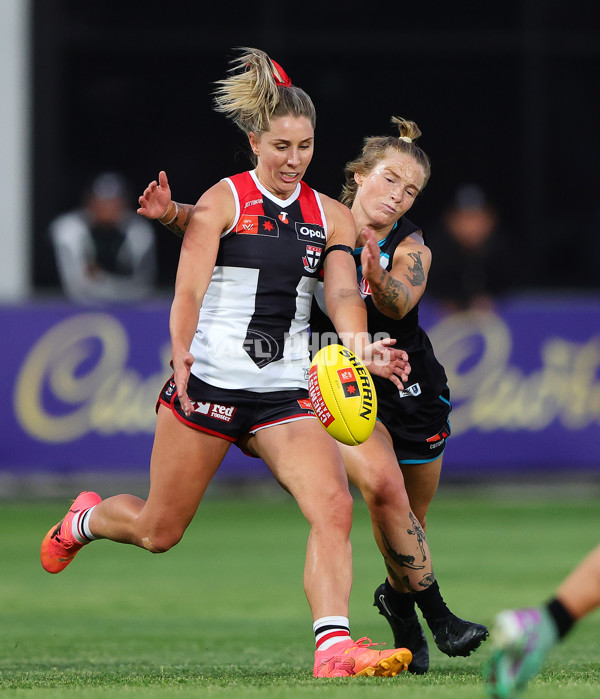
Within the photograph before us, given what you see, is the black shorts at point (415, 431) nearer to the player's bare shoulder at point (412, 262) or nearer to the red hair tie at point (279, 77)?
the player's bare shoulder at point (412, 262)

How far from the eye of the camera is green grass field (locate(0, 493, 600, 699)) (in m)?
5.66

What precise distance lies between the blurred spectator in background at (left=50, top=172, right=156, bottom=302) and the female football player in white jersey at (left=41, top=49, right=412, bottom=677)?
8.85 m

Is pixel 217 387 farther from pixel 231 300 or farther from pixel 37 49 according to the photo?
pixel 37 49

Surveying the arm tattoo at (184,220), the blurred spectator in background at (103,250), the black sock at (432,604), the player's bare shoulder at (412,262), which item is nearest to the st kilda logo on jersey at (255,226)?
the arm tattoo at (184,220)

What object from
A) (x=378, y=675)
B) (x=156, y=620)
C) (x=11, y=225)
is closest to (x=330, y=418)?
(x=378, y=675)

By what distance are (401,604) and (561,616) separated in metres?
2.34

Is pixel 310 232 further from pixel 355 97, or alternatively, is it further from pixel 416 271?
pixel 355 97

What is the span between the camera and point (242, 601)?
9.12m

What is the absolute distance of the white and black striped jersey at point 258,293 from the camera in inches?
240

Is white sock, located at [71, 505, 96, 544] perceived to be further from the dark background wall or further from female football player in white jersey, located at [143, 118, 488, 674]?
the dark background wall

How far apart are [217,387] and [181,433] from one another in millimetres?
250

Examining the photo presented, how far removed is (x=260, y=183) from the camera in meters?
6.23

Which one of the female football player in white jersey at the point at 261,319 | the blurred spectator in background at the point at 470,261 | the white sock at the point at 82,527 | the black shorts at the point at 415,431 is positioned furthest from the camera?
the blurred spectator in background at the point at 470,261

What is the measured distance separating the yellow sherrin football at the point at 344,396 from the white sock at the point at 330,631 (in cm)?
72
